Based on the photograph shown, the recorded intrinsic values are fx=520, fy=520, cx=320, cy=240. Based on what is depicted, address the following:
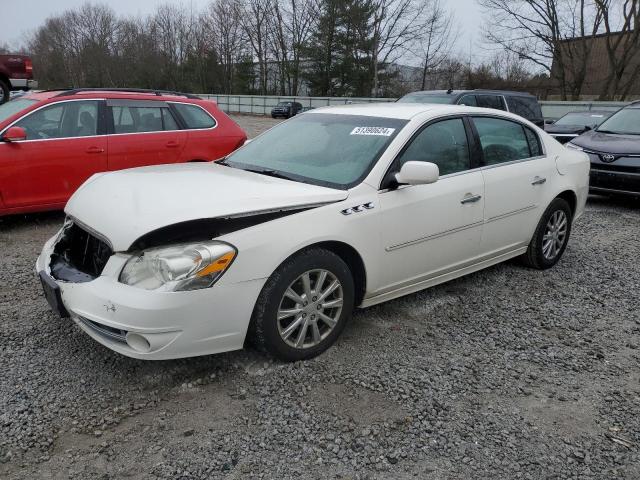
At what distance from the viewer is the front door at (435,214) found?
346 cm

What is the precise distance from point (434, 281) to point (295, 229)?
1.43m

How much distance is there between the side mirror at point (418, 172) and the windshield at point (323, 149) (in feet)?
0.89

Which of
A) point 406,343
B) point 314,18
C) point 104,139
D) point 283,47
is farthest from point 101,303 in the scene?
point 283,47

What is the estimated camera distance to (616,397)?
2.94m

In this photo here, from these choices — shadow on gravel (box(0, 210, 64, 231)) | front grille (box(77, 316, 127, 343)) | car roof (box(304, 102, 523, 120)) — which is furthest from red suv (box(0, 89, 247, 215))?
front grille (box(77, 316, 127, 343))

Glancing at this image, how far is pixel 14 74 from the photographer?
1509 centimetres

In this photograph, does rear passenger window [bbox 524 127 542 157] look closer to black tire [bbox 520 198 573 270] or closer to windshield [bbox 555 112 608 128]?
black tire [bbox 520 198 573 270]

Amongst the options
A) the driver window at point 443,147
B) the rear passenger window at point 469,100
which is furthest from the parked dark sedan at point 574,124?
the driver window at point 443,147

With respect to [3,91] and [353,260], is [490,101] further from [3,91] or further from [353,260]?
[3,91]

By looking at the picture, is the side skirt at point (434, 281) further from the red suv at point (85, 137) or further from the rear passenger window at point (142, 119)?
the rear passenger window at point (142, 119)

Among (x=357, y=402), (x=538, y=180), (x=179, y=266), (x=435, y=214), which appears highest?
(x=538, y=180)

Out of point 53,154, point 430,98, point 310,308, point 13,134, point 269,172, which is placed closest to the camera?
point 310,308

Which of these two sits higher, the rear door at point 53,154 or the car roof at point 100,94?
the car roof at point 100,94

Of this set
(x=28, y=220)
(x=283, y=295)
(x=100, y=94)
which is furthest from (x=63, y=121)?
(x=283, y=295)
